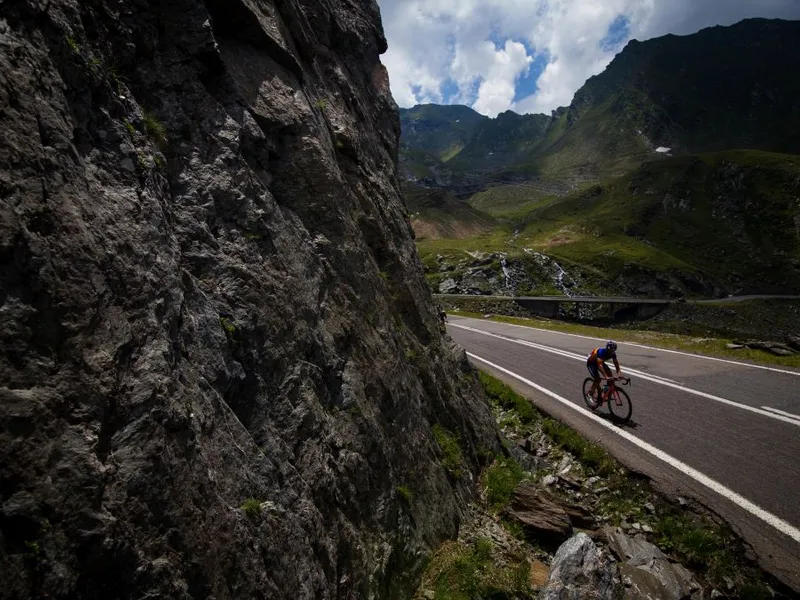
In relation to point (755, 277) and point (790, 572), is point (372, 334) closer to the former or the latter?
point (790, 572)

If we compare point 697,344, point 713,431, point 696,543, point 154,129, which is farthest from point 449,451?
point 697,344

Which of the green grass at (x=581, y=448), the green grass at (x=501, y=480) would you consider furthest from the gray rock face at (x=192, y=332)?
the green grass at (x=581, y=448)

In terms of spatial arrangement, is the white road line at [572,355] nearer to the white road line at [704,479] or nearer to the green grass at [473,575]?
the white road line at [704,479]

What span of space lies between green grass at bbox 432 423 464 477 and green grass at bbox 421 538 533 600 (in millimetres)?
1559

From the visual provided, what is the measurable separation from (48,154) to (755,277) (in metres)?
123

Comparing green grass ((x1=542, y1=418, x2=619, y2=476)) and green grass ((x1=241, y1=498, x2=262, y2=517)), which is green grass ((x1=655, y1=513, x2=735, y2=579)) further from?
green grass ((x1=241, y1=498, x2=262, y2=517))

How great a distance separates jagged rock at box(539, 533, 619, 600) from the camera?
5.62m

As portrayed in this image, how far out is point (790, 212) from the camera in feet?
348

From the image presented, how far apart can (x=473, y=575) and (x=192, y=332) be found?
5037 mm

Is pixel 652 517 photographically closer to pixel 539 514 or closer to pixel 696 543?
pixel 696 543

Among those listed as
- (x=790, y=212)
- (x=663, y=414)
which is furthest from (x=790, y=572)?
(x=790, y=212)

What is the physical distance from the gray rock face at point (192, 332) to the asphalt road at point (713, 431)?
4.70 m

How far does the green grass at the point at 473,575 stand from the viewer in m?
5.71

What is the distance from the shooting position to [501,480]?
8.87 m
